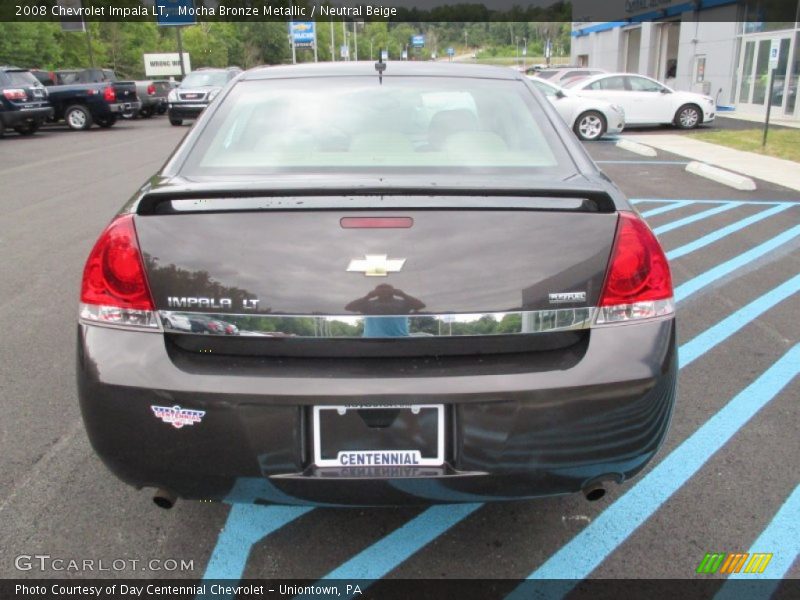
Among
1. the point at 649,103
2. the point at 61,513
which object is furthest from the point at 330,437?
the point at 649,103

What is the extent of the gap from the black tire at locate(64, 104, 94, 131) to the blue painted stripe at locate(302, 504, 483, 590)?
2220cm

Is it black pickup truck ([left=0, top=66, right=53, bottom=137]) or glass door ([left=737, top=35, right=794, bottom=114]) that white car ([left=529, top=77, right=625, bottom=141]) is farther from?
black pickup truck ([left=0, top=66, right=53, bottom=137])

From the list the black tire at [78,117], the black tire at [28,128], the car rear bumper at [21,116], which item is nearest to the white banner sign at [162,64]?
the black tire at [78,117]

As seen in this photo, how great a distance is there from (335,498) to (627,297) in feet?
3.45

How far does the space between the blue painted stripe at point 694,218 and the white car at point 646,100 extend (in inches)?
422

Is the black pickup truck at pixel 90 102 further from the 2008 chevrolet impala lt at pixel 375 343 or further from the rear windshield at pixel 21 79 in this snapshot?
the 2008 chevrolet impala lt at pixel 375 343

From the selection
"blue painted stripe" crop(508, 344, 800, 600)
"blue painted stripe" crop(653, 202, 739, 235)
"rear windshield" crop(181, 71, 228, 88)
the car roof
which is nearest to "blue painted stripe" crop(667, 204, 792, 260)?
"blue painted stripe" crop(653, 202, 739, 235)

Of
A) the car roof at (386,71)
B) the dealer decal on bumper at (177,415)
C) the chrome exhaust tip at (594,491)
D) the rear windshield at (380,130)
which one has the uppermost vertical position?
the car roof at (386,71)

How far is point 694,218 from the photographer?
26.3ft

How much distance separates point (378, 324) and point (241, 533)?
110 cm

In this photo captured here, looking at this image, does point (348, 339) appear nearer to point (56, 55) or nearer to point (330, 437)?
point (330, 437)

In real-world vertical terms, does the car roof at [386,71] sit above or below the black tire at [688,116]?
above

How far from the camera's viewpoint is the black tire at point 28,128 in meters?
19.4

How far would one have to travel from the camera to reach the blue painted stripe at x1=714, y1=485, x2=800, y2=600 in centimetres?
233
